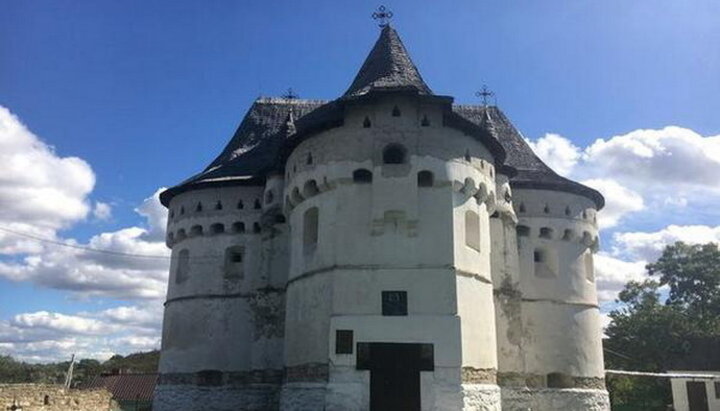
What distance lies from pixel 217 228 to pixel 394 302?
10.4m

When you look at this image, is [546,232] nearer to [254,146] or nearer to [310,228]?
[310,228]

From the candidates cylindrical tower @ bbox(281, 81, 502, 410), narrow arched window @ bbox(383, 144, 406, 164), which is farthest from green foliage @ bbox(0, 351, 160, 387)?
narrow arched window @ bbox(383, 144, 406, 164)

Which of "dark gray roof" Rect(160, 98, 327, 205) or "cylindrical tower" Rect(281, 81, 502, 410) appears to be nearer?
"cylindrical tower" Rect(281, 81, 502, 410)

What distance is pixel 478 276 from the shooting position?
20.0 meters

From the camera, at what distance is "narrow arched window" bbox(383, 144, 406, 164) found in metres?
20.0

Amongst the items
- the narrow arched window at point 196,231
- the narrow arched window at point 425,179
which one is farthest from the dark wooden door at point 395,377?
the narrow arched window at point 196,231

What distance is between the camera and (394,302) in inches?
741

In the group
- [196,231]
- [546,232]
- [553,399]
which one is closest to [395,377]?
[553,399]

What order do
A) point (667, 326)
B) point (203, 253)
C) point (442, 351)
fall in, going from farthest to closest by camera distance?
point (667, 326) < point (203, 253) < point (442, 351)

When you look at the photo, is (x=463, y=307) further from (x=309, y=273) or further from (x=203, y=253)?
(x=203, y=253)

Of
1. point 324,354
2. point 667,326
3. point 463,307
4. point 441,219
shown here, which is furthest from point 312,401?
point 667,326

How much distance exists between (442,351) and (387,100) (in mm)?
7746

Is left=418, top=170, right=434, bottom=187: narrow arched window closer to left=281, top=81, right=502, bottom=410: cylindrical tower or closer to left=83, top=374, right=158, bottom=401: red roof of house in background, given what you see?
left=281, top=81, right=502, bottom=410: cylindrical tower

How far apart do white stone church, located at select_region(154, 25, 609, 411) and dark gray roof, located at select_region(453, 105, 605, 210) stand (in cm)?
9
